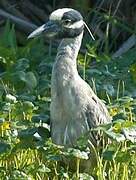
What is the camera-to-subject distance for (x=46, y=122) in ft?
15.3

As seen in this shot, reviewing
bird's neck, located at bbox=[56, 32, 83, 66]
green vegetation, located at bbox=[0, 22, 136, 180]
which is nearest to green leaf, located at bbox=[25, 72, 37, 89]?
green vegetation, located at bbox=[0, 22, 136, 180]

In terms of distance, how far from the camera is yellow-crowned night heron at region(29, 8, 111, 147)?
14.6ft

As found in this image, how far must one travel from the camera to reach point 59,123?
447 centimetres

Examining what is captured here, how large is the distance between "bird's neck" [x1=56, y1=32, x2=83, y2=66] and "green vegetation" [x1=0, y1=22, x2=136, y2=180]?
337mm

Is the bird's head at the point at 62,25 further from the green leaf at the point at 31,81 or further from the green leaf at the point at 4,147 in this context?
the green leaf at the point at 31,81

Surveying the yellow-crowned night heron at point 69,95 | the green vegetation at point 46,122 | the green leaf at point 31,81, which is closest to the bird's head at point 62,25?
the yellow-crowned night heron at point 69,95

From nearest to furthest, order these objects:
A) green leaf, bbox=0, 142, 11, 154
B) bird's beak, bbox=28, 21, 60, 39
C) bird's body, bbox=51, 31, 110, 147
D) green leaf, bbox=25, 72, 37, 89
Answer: green leaf, bbox=0, 142, 11, 154 < bird's body, bbox=51, 31, 110, 147 < bird's beak, bbox=28, 21, 60, 39 < green leaf, bbox=25, 72, 37, 89

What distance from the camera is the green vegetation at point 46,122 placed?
414 cm

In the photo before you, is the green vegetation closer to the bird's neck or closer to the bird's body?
the bird's body

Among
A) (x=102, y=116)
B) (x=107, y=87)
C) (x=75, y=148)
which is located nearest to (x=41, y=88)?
(x=107, y=87)

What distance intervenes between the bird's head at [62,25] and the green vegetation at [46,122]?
0.43 metres

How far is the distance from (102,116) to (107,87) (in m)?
0.82

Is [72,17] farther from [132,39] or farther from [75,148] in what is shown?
[132,39]

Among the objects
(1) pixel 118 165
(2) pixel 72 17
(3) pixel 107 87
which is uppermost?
(2) pixel 72 17
